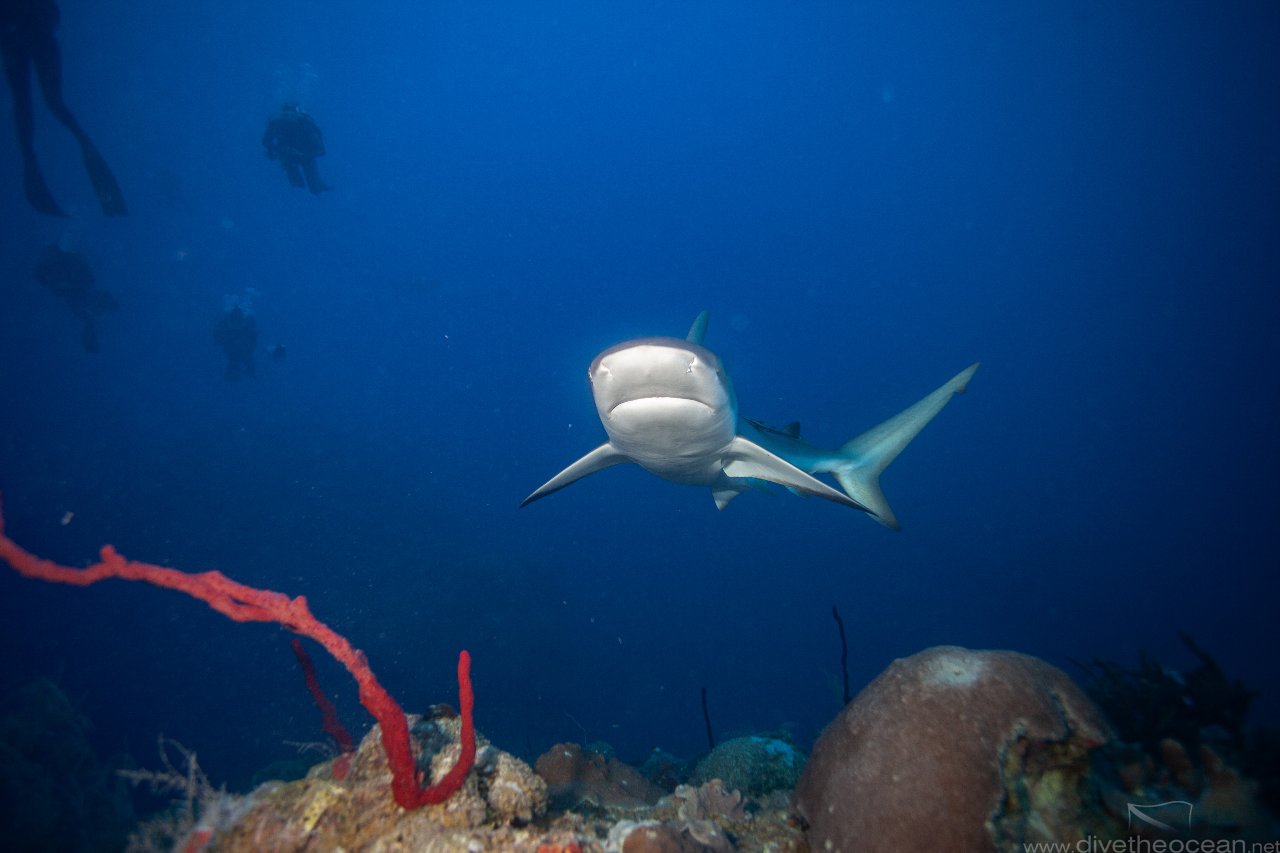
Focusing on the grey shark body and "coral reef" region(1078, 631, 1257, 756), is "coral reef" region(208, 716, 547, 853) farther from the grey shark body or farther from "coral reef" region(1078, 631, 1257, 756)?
the grey shark body

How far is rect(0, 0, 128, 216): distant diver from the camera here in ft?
39.3

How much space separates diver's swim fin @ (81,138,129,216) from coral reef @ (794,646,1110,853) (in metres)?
23.3

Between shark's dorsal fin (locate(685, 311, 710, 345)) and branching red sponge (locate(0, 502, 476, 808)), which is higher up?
shark's dorsal fin (locate(685, 311, 710, 345))

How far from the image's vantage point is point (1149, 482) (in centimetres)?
8450

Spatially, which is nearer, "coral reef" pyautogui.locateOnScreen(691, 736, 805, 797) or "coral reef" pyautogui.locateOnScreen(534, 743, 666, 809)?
"coral reef" pyautogui.locateOnScreen(534, 743, 666, 809)

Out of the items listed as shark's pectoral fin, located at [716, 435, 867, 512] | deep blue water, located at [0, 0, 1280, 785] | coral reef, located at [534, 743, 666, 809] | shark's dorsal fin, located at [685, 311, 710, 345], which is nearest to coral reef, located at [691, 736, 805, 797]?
coral reef, located at [534, 743, 666, 809]

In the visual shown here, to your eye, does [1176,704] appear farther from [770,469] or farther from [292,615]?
[292,615]

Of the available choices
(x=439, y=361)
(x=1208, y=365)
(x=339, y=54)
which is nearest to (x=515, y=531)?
(x=439, y=361)

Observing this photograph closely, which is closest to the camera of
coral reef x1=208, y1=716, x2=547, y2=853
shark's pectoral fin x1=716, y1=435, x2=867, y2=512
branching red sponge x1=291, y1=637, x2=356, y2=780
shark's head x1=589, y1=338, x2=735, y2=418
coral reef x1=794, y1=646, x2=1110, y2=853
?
coral reef x1=208, y1=716, x2=547, y2=853

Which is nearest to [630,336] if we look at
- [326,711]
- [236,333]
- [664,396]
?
[236,333]

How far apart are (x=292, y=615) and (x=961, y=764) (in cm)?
365

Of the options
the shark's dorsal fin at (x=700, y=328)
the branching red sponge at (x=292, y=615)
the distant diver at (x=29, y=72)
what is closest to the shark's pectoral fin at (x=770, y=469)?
the shark's dorsal fin at (x=700, y=328)

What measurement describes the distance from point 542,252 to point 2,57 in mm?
100650

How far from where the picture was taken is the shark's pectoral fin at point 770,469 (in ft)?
15.4
